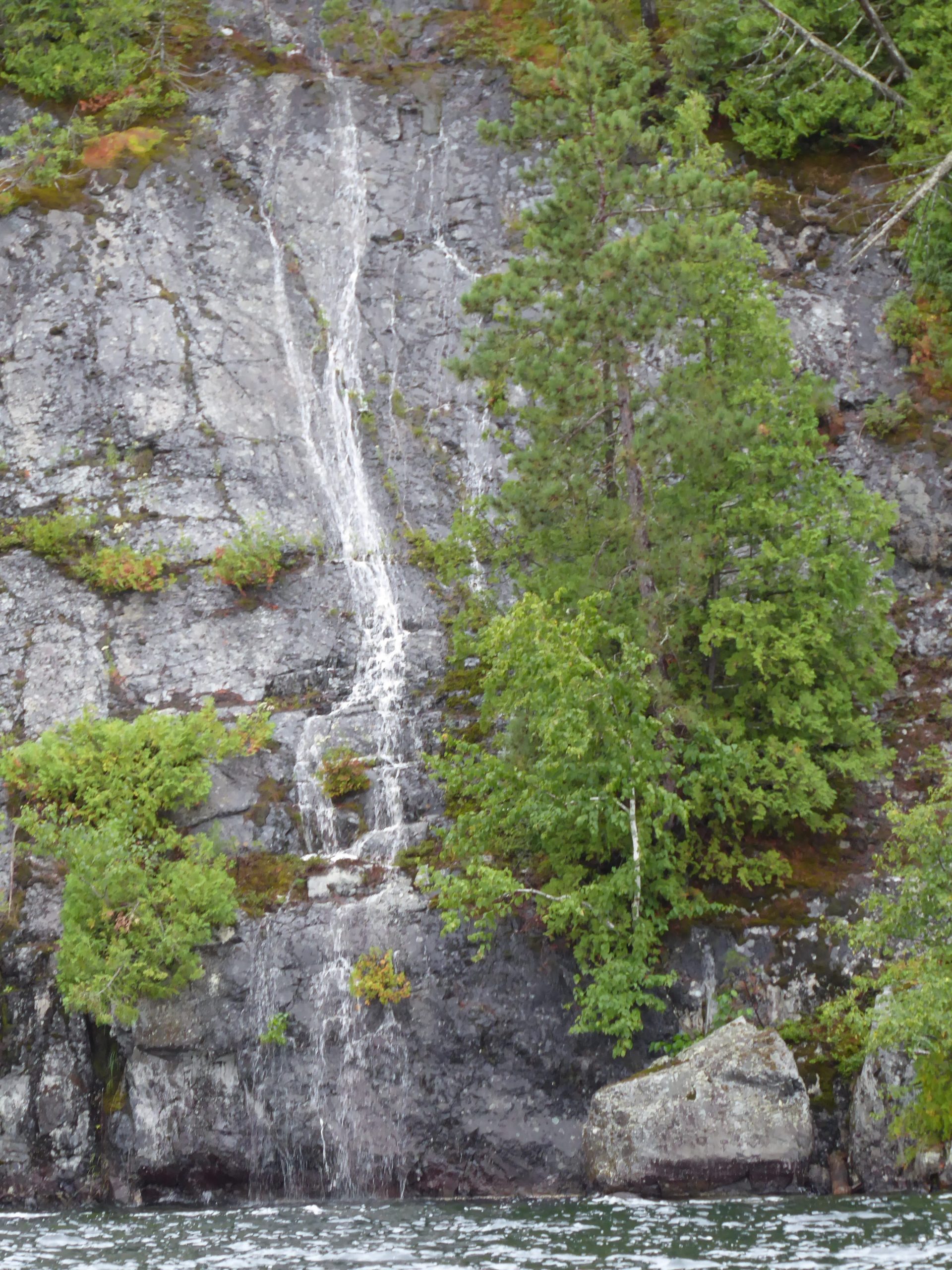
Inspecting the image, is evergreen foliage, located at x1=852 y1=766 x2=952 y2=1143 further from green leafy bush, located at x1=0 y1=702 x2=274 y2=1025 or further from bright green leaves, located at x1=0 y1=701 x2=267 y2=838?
bright green leaves, located at x1=0 y1=701 x2=267 y2=838

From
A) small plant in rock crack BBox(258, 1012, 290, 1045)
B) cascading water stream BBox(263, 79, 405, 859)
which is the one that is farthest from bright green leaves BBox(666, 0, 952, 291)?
small plant in rock crack BBox(258, 1012, 290, 1045)

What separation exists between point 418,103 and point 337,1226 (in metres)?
29.2

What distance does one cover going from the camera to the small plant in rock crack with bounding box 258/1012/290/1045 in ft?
55.7

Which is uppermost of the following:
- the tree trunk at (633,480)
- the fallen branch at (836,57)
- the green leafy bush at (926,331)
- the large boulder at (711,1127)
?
the fallen branch at (836,57)

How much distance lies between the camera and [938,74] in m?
26.1

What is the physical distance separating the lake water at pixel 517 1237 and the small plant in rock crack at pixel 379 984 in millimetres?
2851

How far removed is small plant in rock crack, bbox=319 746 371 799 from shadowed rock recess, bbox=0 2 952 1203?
0.81ft

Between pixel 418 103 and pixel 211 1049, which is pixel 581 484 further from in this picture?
pixel 418 103

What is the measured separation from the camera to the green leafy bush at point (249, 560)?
945 inches

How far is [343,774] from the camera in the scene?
2041cm

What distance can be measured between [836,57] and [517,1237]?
2282 cm

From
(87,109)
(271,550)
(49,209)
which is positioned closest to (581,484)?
(271,550)

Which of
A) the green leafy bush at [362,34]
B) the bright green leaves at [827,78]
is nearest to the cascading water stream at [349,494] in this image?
the green leafy bush at [362,34]

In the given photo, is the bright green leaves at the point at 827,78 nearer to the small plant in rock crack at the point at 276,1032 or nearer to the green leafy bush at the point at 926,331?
the green leafy bush at the point at 926,331
